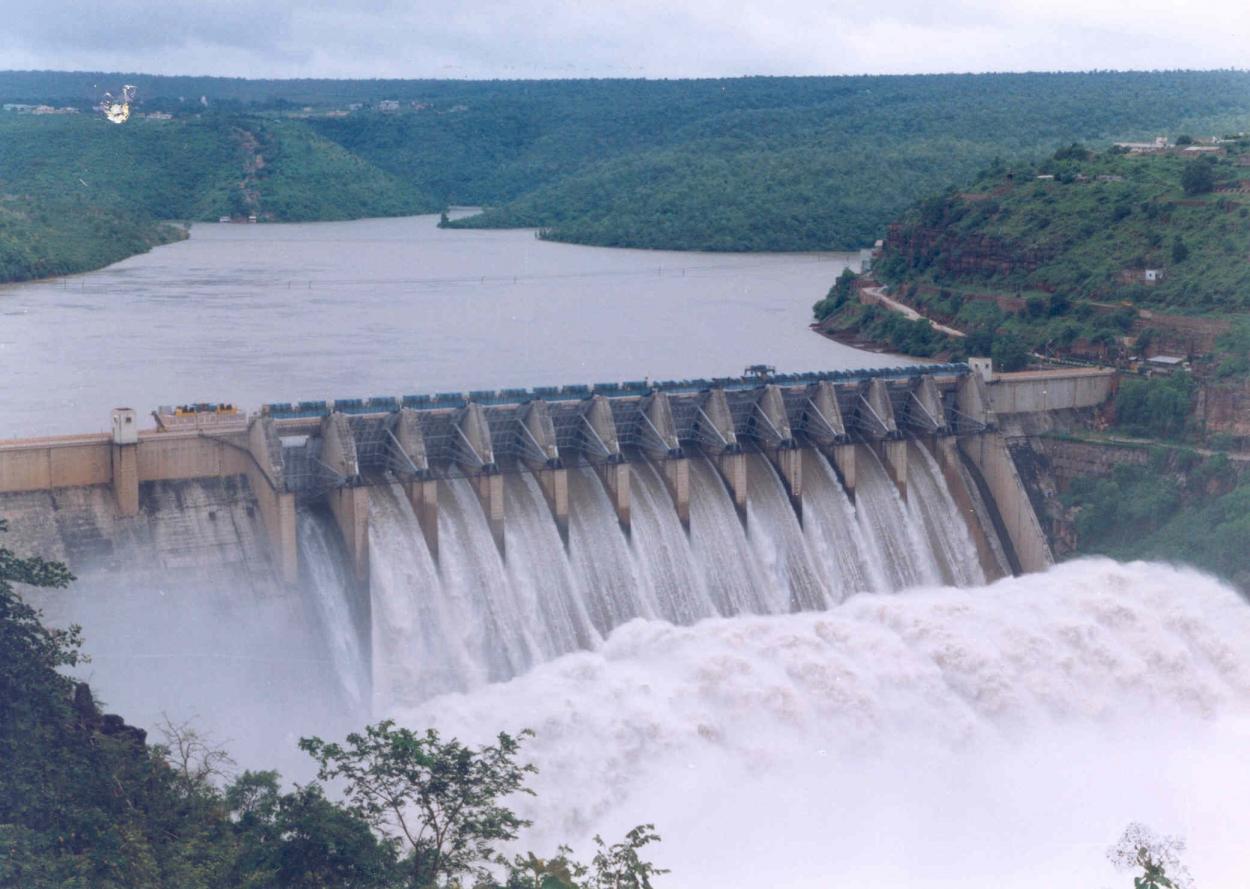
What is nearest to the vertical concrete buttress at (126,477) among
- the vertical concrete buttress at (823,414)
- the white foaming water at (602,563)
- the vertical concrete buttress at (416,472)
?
the vertical concrete buttress at (416,472)

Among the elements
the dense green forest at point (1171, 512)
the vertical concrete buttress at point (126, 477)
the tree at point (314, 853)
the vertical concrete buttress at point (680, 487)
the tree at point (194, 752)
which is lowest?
the tree at point (314, 853)

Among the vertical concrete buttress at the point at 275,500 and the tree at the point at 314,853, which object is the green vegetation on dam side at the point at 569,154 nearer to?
the vertical concrete buttress at the point at 275,500

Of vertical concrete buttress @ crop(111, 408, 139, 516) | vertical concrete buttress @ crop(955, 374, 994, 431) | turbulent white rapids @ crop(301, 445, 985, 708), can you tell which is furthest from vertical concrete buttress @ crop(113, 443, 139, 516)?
vertical concrete buttress @ crop(955, 374, 994, 431)

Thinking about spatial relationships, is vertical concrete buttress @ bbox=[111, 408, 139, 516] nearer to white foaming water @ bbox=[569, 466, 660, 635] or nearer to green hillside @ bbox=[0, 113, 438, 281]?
white foaming water @ bbox=[569, 466, 660, 635]

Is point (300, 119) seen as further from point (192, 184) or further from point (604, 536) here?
point (604, 536)

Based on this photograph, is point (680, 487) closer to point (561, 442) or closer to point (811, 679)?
point (561, 442)

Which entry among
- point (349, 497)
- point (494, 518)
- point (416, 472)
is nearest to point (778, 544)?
point (494, 518)

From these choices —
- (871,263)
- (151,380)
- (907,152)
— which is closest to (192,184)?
(907,152)
